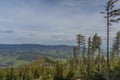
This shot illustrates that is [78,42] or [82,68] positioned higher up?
[78,42]

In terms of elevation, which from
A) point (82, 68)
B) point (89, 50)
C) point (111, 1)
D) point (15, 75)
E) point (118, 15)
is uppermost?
point (111, 1)

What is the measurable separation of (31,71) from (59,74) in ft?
143

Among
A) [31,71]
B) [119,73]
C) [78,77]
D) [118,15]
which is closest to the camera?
[118,15]

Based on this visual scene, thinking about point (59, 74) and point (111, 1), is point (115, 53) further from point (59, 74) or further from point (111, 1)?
point (111, 1)

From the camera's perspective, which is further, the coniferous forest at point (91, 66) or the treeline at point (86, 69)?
the treeline at point (86, 69)

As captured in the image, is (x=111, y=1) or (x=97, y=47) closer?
(x=111, y=1)

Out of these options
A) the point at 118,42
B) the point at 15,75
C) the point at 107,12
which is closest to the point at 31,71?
the point at 15,75

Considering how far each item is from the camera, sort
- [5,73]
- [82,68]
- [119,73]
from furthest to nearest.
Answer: [5,73], [82,68], [119,73]

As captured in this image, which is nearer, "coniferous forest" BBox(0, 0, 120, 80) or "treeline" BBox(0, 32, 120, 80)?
"coniferous forest" BBox(0, 0, 120, 80)

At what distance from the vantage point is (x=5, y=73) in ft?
342

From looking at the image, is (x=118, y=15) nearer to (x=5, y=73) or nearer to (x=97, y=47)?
(x=97, y=47)

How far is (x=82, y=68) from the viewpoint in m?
78.1

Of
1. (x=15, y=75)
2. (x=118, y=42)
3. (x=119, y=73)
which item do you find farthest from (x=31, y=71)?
(x=119, y=73)

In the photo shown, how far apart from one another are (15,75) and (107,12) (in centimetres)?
8301
